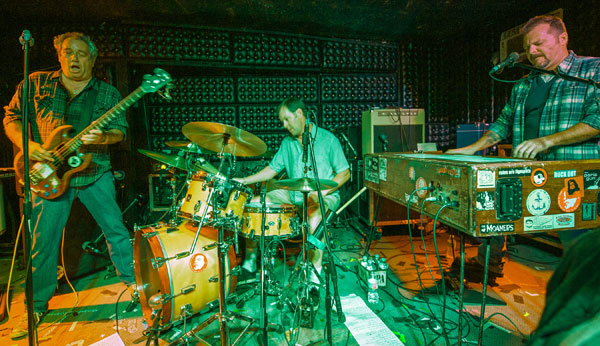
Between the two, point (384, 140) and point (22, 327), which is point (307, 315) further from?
point (384, 140)

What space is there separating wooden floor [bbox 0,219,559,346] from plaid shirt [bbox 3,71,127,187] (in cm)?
108

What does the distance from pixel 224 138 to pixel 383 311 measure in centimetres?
183

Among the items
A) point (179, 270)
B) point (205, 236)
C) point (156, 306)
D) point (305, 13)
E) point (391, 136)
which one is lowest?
point (156, 306)

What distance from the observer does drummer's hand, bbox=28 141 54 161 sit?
7.00 ft

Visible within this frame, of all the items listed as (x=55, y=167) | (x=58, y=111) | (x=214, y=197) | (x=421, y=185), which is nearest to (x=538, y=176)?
(x=421, y=185)

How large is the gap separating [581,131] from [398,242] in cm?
248

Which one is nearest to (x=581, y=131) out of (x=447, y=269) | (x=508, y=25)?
(x=447, y=269)

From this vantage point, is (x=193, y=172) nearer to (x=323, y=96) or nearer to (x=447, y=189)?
(x=447, y=189)

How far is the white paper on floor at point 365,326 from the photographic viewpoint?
1823mm

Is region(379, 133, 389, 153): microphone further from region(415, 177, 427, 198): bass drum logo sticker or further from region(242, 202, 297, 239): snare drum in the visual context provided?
region(415, 177, 427, 198): bass drum logo sticker

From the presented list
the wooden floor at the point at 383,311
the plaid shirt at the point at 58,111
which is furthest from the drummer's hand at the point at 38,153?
the wooden floor at the point at 383,311

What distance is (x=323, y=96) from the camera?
4598mm

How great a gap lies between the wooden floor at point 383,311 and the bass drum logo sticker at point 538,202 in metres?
0.85

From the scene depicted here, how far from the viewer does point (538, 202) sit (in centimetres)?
124
